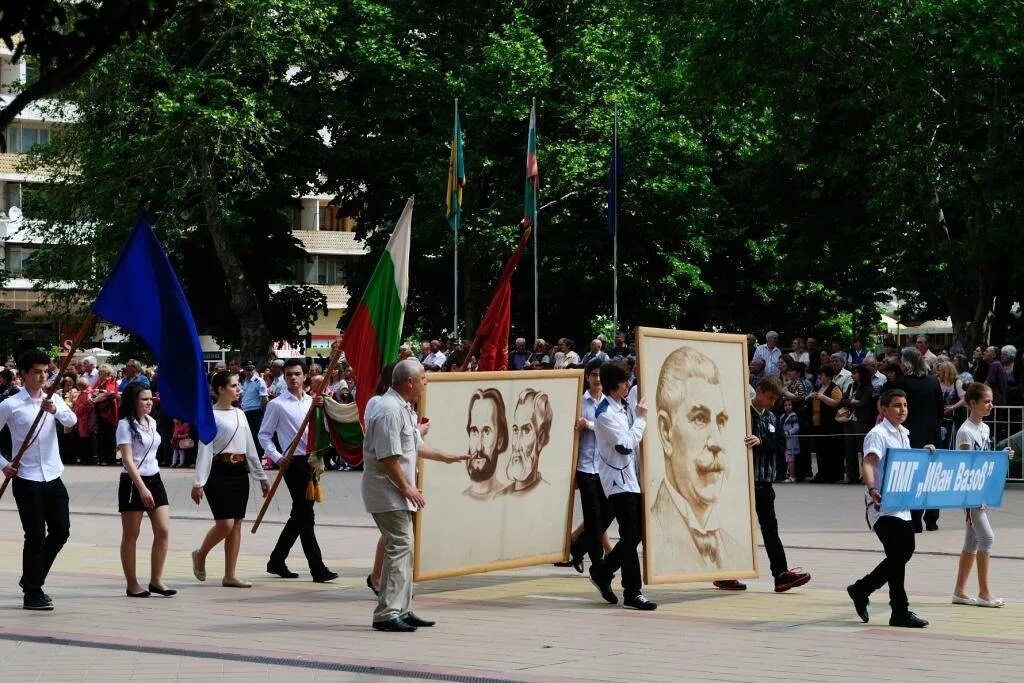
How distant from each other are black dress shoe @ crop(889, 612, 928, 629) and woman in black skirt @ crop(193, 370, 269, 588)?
16.4 feet

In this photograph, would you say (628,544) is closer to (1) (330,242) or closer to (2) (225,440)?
(2) (225,440)

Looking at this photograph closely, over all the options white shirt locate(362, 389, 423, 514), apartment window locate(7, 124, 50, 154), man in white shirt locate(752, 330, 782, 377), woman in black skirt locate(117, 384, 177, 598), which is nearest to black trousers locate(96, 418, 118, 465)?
man in white shirt locate(752, 330, 782, 377)

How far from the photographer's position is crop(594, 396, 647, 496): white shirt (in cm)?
1172

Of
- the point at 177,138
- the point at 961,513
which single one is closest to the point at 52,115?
the point at 177,138

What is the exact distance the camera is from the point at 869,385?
22.8 m

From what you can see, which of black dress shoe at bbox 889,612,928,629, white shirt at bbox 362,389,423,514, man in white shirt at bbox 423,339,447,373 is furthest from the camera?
man in white shirt at bbox 423,339,447,373

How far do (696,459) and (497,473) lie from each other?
4.93ft

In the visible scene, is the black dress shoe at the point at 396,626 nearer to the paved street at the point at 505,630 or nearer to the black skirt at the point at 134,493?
the paved street at the point at 505,630

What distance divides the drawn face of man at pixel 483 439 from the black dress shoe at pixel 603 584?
1.16 meters

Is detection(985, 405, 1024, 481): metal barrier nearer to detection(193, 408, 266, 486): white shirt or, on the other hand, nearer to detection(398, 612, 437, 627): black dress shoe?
detection(193, 408, 266, 486): white shirt

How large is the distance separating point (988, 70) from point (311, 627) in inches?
866

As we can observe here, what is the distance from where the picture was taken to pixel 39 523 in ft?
38.5

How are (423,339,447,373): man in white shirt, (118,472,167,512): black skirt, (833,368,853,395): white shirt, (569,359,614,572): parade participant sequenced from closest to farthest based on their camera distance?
1. (118,472,167,512): black skirt
2. (569,359,614,572): parade participant
3. (833,368,853,395): white shirt
4. (423,339,447,373): man in white shirt

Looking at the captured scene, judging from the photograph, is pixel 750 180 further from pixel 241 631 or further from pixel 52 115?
pixel 241 631
